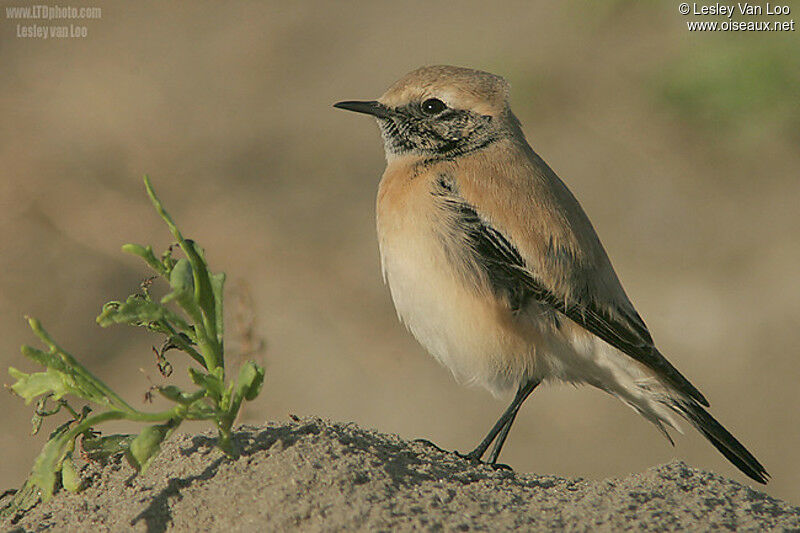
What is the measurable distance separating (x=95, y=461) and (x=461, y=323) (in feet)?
6.12

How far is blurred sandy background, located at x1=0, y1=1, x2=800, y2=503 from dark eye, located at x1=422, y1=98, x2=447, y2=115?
392 centimetres

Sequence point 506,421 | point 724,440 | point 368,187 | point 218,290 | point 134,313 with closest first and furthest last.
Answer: point 134,313, point 218,290, point 724,440, point 506,421, point 368,187

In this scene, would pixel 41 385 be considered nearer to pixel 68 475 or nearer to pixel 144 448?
pixel 68 475

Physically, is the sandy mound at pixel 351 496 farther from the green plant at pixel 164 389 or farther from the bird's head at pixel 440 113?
the bird's head at pixel 440 113

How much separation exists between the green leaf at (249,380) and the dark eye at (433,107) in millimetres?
2631

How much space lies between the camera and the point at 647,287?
33.2ft

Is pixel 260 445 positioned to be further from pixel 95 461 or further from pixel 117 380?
pixel 117 380

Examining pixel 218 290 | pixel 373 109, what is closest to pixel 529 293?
pixel 373 109

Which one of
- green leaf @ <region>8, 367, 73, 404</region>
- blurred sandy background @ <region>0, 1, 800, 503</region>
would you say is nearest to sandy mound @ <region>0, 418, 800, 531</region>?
green leaf @ <region>8, 367, 73, 404</region>

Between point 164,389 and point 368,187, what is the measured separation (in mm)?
8218

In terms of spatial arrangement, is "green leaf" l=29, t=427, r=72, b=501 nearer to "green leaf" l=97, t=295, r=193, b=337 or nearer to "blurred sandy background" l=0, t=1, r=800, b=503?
"green leaf" l=97, t=295, r=193, b=337

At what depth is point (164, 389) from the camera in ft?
10.5

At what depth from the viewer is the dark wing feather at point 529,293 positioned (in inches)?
196

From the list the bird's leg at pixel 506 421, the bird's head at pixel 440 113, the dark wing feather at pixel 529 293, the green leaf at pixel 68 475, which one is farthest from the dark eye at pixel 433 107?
the green leaf at pixel 68 475
